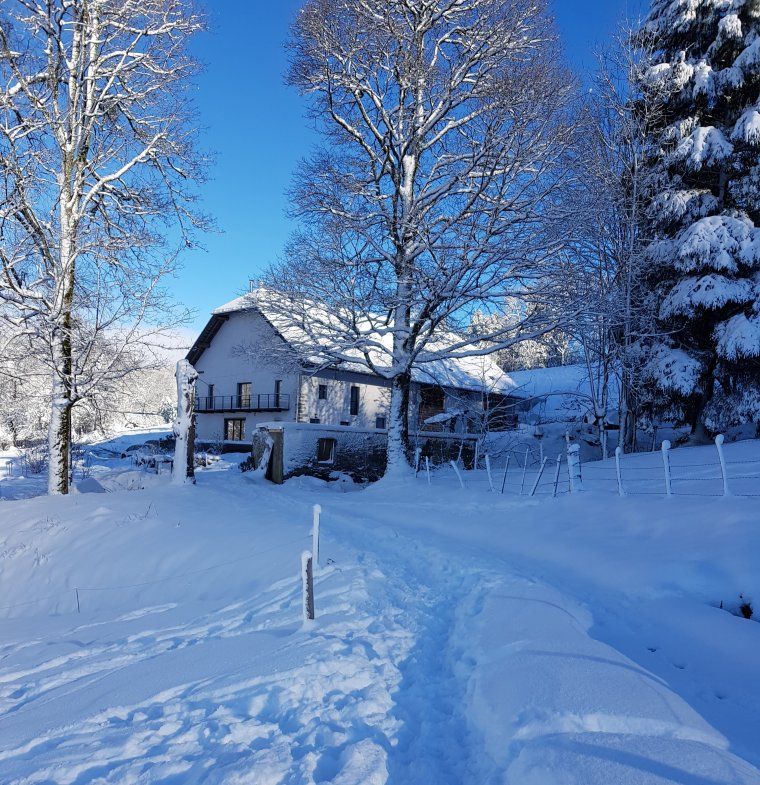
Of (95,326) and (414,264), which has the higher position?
(414,264)

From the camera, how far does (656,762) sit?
282 centimetres

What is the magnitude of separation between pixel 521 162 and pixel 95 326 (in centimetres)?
1253

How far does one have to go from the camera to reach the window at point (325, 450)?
73.0ft

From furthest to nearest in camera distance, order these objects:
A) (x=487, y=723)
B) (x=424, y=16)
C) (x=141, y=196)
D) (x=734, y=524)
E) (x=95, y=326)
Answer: (x=424, y=16) < (x=141, y=196) < (x=95, y=326) < (x=734, y=524) < (x=487, y=723)

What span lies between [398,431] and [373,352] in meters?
15.3

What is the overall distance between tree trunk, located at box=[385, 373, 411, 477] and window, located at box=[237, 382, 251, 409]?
18586 mm

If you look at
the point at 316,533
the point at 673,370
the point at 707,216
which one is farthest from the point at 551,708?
the point at 707,216

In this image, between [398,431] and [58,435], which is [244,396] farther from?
[58,435]

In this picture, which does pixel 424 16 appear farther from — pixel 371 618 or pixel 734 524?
pixel 371 618

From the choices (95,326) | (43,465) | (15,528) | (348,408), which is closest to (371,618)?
(15,528)

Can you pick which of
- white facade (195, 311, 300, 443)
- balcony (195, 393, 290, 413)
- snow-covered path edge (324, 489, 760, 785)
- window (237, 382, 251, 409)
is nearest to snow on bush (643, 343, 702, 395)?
snow-covered path edge (324, 489, 760, 785)

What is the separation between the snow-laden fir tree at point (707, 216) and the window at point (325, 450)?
41.3 feet

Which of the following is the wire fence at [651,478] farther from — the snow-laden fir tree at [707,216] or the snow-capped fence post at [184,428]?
the snow-capped fence post at [184,428]

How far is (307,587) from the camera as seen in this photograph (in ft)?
17.5
